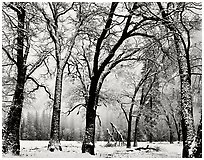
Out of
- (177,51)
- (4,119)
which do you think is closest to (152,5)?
(177,51)

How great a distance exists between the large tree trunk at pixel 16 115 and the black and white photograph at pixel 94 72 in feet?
0.10

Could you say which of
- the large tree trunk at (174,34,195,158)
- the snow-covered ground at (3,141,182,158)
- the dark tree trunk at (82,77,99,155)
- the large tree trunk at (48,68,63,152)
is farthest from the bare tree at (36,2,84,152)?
the large tree trunk at (174,34,195,158)

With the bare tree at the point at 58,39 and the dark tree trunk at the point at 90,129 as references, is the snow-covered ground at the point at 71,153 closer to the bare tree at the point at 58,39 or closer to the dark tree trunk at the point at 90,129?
the dark tree trunk at the point at 90,129

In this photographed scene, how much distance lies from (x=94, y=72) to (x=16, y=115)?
124 inches

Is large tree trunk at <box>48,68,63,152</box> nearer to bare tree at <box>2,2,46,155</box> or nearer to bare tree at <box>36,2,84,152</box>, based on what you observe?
bare tree at <box>36,2,84,152</box>

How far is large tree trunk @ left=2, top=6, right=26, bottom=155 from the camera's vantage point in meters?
8.50

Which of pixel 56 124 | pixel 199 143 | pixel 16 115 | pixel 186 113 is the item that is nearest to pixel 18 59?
pixel 16 115

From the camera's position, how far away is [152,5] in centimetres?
959

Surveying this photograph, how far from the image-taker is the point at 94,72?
1018 cm

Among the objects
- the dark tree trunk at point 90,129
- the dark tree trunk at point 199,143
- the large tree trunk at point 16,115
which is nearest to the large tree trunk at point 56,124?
the dark tree trunk at point 90,129

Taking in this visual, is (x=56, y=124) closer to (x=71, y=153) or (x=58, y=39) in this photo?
(x=71, y=153)

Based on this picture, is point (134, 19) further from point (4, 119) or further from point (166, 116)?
point (166, 116)

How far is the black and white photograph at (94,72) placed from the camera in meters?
8.69

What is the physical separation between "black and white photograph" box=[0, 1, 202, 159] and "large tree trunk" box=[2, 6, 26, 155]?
0.03 meters
